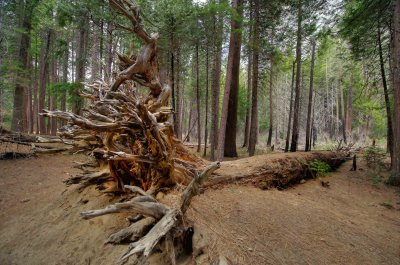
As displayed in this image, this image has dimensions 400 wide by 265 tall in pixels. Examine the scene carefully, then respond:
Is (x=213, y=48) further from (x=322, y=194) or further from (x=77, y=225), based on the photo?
(x=77, y=225)

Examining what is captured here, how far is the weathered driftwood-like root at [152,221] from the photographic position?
223 centimetres

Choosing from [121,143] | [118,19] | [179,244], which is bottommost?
[179,244]

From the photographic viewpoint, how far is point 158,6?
41.1ft

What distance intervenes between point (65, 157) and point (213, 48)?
33.3 ft

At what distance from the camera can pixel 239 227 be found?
3.68 metres

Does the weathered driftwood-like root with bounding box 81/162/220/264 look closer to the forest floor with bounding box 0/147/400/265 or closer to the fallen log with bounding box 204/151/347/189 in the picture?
the forest floor with bounding box 0/147/400/265

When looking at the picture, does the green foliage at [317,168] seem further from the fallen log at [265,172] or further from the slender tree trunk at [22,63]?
the slender tree trunk at [22,63]

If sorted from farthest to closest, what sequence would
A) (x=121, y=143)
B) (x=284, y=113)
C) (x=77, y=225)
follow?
1. (x=284, y=113)
2. (x=121, y=143)
3. (x=77, y=225)

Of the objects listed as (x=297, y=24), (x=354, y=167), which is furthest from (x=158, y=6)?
(x=354, y=167)

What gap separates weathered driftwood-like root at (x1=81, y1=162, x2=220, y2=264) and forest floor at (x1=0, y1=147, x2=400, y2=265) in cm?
32

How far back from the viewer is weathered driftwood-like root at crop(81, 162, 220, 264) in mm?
2232

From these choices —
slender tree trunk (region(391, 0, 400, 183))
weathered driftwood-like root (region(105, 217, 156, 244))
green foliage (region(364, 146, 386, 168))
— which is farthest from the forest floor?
green foliage (region(364, 146, 386, 168))

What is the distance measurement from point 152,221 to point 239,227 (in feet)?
4.60

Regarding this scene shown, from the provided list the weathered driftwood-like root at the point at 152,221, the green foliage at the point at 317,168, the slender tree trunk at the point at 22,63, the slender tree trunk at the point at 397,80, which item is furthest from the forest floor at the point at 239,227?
the slender tree trunk at the point at 22,63
